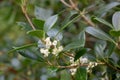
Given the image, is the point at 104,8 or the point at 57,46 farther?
the point at 104,8

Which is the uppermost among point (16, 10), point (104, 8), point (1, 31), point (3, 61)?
point (104, 8)

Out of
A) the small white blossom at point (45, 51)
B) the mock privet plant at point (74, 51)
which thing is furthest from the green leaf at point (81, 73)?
the small white blossom at point (45, 51)

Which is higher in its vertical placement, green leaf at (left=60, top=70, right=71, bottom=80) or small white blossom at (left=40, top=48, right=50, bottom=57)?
small white blossom at (left=40, top=48, right=50, bottom=57)

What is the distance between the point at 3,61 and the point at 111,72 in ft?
3.12

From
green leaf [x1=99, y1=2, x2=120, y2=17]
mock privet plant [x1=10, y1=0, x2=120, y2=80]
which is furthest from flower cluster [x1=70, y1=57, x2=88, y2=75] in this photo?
green leaf [x1=99, y1=2, x2=120, y2=17]

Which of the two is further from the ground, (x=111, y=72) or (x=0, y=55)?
(x=111, y=72)

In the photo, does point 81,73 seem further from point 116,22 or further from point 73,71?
point 116,22

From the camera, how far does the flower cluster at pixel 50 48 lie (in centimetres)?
86

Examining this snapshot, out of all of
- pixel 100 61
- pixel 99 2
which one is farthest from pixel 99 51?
pixel 99 2

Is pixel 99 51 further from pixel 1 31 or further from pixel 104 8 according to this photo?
pixel 1 31

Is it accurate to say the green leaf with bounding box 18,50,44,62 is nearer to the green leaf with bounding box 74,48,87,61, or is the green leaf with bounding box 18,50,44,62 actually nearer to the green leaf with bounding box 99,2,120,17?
the green leaf with bounding box 74,48,87,61

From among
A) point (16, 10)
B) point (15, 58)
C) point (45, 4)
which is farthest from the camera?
point (16, 10)

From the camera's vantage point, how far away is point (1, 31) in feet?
9.80

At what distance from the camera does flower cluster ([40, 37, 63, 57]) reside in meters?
0.86
